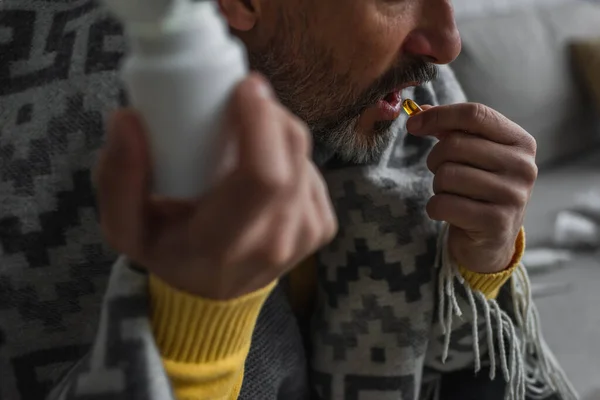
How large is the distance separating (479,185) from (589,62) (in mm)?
1305

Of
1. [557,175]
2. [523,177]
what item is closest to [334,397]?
[523,177]

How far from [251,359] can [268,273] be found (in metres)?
0.37

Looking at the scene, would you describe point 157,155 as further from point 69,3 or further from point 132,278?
point 69,3

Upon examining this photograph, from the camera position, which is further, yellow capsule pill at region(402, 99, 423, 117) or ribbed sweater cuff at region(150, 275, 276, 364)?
yellow capsule pill at region(402, 99, 423, 117)

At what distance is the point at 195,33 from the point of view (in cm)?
32

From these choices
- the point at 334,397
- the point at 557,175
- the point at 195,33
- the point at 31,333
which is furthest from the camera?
the point at 557,175

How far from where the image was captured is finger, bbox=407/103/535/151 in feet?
2.29

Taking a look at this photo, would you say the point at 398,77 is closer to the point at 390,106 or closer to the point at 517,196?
the point at 390,106

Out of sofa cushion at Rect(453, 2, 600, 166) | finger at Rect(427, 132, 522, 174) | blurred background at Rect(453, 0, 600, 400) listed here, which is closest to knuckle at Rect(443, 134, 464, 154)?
finger at Rect(427, 132, 522, 174)

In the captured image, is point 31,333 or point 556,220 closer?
point 31,333

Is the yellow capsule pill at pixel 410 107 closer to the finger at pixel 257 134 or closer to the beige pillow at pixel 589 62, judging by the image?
the finger at pixel 257 134

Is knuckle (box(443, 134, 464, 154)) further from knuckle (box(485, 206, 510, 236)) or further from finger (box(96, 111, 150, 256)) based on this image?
finger (box(96, 111, 150, 256))

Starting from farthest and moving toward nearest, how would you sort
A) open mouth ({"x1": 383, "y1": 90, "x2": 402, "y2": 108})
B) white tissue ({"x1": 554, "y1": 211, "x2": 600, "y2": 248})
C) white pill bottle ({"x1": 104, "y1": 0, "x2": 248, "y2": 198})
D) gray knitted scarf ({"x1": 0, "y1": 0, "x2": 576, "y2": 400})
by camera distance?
1. white tissue ({"x1": 554, "y1": 211, "x2": 600, "y2": 248})
2. open mouth ({"x1": 383, "y1": 90, "x2": 402, "y2": 108})
3. gray knitted scarf ({"x1": 0, "y1": 0, "x2": 576, "y2": 400})
4. white pill bottle ({"x1": 104, "y1": 0, "x2": 248, "y2": 198})

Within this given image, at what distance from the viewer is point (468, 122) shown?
70cm
